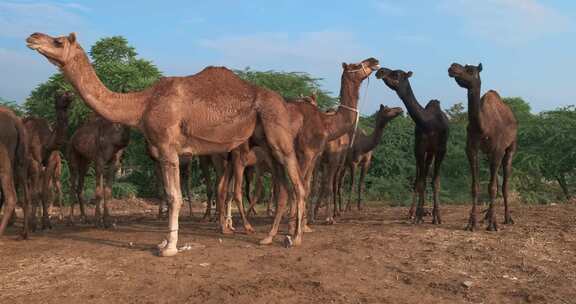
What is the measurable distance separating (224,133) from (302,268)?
2.47 m

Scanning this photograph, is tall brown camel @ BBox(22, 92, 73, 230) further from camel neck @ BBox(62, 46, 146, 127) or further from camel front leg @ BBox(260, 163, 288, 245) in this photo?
camel front leg @ BBox(260, 163, 288, 245)

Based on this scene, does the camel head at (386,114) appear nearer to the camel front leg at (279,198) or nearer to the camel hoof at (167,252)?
the camel front leg at (279,198)

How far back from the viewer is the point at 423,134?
37.9 ft

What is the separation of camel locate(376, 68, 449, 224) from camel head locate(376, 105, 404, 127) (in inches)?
102

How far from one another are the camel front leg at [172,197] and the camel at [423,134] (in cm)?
559

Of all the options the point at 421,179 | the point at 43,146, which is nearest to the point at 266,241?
the point at 421,179

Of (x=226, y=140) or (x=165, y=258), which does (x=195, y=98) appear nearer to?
(x=226, y=140)

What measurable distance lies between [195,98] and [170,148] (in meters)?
0.87

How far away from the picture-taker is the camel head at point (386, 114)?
575 inches

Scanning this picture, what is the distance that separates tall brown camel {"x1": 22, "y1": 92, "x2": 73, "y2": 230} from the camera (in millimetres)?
10938

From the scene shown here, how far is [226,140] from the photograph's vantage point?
28.0ft

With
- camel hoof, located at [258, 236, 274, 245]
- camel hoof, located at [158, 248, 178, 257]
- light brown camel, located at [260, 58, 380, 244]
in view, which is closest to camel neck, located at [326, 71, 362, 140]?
light brown camel, located at [260, 58, 380, 244]

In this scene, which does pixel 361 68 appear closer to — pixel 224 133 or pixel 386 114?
pixel 224 133

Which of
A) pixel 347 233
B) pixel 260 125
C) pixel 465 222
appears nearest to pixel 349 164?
pixel 465 222
